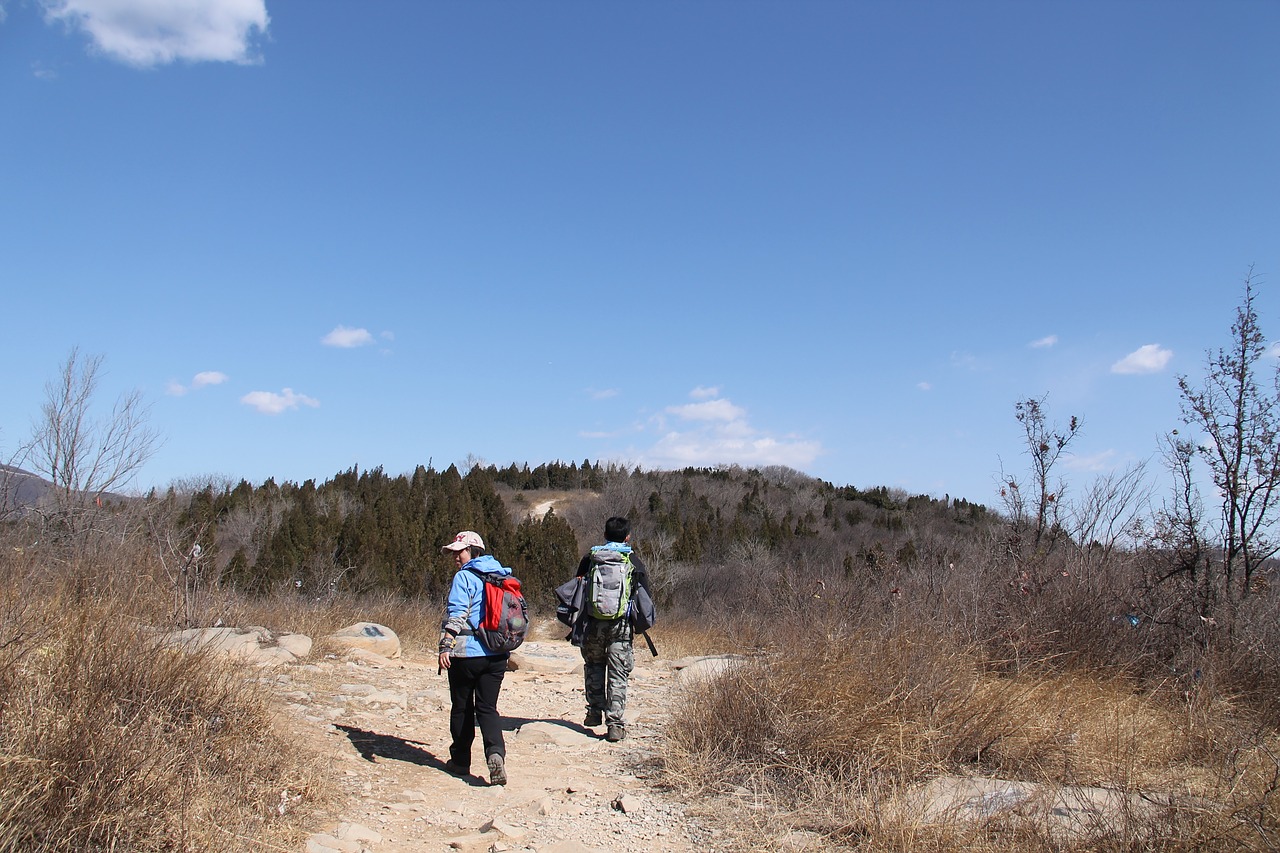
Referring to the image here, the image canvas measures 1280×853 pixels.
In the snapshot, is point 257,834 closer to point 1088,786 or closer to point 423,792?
point 423,792

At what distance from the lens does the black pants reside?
537cm

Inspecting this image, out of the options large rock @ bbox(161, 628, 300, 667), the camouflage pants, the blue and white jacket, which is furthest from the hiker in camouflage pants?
large rock @ bbox(161, 628, 300, 667)

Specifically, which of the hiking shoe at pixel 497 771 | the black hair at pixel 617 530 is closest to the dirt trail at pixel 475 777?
the hiking shoe at pixel 497 771

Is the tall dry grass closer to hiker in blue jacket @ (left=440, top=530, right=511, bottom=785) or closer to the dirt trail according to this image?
the dirt trail

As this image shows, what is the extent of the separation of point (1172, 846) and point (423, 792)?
3967 mm

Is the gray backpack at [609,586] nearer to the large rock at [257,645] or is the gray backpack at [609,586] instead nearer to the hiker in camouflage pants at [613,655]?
the hiker in camouflage pants at [613,655]

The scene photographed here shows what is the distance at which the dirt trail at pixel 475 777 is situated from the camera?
425 centimetres

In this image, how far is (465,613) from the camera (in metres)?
5.38

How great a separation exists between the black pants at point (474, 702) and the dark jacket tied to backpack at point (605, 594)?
1210 mm

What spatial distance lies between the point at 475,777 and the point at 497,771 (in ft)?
1.13

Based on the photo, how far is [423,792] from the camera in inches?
200

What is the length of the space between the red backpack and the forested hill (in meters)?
5.08

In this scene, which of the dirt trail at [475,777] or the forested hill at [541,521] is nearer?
the dirt trail at [475,777]

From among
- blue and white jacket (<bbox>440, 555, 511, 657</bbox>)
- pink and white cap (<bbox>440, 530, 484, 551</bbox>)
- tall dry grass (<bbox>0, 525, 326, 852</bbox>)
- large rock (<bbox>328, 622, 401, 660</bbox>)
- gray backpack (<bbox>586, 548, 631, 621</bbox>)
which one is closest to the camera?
tall dry grass (<bbox>0, 525, 326, 852</bbox>)
